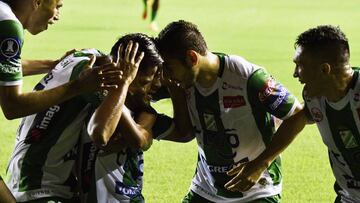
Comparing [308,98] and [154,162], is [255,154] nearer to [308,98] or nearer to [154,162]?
[308,98]

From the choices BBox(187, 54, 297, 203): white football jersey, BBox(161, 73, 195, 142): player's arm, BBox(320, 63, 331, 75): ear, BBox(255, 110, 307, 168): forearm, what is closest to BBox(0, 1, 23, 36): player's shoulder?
BBox(161, 73, 195, 142): player's arm

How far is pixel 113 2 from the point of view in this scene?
24844 millimetres

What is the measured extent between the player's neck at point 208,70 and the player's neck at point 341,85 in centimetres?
55

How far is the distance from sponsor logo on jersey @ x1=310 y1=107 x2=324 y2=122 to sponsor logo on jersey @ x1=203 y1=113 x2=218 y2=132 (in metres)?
0.48

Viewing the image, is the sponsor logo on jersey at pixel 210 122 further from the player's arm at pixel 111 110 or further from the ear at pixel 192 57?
the player's arm at pixel 111 110

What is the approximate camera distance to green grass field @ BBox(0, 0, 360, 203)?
6582mm

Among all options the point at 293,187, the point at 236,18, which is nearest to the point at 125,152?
the point at 293,187

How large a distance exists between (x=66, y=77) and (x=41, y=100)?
0.28 metres

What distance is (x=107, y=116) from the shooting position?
359 centimetres

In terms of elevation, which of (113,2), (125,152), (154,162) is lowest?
(113,2)

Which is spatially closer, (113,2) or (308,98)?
(308,98)

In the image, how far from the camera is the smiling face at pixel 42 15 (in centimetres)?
380

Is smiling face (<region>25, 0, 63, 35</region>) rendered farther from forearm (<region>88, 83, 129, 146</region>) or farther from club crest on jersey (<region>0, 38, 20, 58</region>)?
forearm (<region>88, 83, 129, 146</region>)

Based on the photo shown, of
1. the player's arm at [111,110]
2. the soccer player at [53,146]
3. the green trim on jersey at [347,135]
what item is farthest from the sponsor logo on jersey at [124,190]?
the green trim on jersey at [347,135]
